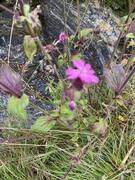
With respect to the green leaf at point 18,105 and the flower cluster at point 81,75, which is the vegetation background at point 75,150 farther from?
the flower cluster at point 81,75

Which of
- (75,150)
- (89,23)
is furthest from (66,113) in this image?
(89,23)

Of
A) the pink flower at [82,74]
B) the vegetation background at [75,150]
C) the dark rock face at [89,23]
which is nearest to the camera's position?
the pink flower at [82,74]

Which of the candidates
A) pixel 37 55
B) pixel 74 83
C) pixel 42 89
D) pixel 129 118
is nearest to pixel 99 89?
pixel 129 118

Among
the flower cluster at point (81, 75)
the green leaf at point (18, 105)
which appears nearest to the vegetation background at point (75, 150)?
the green leaf at point (18, 105)

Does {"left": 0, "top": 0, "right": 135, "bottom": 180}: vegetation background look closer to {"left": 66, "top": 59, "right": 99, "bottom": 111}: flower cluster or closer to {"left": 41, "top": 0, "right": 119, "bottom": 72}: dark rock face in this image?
{"left": 41, "top": 0, "right": 119, "bottom": 72}: dark rock face

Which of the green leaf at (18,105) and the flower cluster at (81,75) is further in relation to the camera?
the green leaf at (18,105)

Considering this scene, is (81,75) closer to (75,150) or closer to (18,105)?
(18,105)

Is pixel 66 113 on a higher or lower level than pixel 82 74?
lower

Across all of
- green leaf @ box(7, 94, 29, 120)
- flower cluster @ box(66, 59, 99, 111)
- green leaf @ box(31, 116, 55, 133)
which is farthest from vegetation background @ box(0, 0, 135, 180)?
flower cluster @ box(66, 59, 99, 111)
